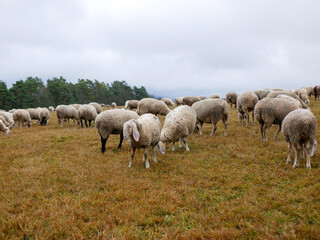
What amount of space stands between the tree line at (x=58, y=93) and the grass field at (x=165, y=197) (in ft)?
198

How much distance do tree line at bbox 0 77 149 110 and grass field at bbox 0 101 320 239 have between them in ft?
198

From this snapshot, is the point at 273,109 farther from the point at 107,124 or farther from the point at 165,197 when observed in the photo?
the point at 107,124

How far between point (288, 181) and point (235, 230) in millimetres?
3184

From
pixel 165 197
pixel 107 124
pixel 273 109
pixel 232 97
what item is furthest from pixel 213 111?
pixel 232 97

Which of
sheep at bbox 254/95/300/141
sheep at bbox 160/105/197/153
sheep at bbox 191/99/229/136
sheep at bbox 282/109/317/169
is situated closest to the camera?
sheep at bbox 282/109/317/169

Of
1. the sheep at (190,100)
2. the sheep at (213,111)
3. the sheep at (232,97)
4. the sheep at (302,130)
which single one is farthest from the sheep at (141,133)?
the sheep at (190,100)

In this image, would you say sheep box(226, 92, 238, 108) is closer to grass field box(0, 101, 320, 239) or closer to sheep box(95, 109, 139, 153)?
grass field box(0, 101, 320, 239)

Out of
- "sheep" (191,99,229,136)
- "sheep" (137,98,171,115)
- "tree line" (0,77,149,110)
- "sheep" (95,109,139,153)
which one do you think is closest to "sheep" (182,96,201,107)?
"sheep" (137,98,171,115)

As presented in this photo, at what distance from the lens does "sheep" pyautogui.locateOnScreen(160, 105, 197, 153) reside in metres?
8.92

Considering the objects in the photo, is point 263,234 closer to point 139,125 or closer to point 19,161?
point 139,125

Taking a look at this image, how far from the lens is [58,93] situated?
67500 mm

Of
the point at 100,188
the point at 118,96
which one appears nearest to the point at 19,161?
the point at 100,188

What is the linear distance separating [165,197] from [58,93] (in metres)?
74.2

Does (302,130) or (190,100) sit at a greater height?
(190,100)
